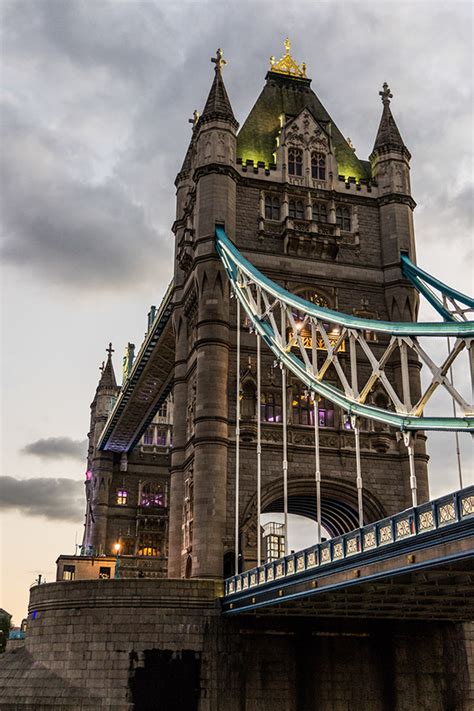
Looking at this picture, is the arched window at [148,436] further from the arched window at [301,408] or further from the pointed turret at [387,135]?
the pointed turret at [387,135]

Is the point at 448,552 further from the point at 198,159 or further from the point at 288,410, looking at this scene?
the point at 198,159

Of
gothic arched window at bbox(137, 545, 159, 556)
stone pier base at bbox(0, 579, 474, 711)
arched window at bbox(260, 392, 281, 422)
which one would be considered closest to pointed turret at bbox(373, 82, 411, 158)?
arched window at bbox(260, 392, 281, 422)

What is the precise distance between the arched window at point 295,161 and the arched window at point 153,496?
38.8m

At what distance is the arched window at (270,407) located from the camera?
134 ft

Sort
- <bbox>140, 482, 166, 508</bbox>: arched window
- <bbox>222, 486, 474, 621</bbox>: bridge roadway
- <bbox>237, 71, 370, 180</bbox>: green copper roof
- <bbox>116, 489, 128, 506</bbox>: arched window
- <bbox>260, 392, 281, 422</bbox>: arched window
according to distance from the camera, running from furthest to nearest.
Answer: <bbox>140, 482, 166, 508</bbox>: arched window → <bbox>116, 489, 128, 506</bbox>: arched window → <bbox>237, 71, 370, 180</bbox>: green copper roof → <bbox>260, 392, 281, 422</bbox>: arched window → <bbox>222, 486, 474, 621</bbox>: bridge roadway

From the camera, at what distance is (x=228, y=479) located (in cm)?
3881

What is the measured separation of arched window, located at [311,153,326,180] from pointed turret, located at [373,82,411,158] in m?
Answer: 3.25

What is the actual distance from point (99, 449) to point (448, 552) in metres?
60.6

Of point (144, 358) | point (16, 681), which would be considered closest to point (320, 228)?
point (144, 358)

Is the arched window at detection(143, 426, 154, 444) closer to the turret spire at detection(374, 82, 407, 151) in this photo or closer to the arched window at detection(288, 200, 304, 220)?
the arched window at detection(288, 200, 304, 220)

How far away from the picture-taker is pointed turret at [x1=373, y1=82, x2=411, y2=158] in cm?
4709

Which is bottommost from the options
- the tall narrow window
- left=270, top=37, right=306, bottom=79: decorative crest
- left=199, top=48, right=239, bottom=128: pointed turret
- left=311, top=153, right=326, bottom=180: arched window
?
the tall narrow window

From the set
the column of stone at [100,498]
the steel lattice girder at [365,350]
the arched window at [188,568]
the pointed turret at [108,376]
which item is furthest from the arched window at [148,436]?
the steel lattice girder at [365,350]

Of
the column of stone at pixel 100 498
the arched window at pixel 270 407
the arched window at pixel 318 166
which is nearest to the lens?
the arched window at pixel 270 407
